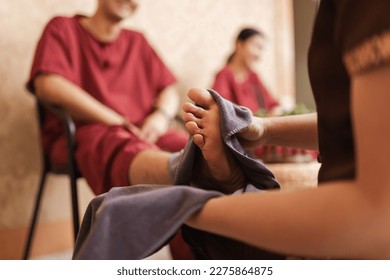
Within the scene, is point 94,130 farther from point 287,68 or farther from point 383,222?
point 287,68

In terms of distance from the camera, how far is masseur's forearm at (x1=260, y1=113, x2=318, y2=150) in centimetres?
65

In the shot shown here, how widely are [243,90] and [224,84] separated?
112 mm

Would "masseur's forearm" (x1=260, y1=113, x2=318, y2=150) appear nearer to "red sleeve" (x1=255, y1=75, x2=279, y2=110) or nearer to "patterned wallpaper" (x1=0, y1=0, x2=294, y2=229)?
"patterned wallpaper" (x1=0, y1=0, x2=294, y2=229)

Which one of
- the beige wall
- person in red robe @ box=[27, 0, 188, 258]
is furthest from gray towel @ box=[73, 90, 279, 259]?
the beige wall

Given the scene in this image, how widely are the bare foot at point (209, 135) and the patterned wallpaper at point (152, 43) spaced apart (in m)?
1.10

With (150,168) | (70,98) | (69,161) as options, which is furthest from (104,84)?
(150,168)

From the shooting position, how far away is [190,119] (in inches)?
21.6

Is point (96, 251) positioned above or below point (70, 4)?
below

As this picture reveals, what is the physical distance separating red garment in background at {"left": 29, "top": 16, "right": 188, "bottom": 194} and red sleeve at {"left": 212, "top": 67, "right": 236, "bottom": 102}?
43 cm

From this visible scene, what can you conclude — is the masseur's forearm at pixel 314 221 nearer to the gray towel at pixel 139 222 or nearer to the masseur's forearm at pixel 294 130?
the gray towel at pixel 139 222

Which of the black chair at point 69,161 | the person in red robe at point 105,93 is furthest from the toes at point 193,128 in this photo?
the black chair at point 69,161

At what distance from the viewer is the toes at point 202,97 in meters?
0.54
